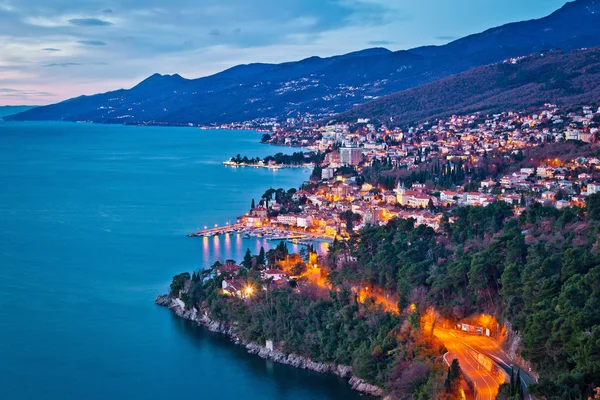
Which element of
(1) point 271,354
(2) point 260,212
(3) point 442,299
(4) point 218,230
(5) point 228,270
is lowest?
(1) point 271,354

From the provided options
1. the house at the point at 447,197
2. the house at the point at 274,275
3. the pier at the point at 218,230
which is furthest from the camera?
the house at the point at 447,197

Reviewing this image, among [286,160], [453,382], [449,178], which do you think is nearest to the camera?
[453,382]

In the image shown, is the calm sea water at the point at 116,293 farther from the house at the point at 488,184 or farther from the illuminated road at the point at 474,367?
the house at the point at 488,184

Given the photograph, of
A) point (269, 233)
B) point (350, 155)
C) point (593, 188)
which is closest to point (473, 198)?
point (593, 188)

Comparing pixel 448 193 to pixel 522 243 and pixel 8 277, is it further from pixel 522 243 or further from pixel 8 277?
pixel 8 277

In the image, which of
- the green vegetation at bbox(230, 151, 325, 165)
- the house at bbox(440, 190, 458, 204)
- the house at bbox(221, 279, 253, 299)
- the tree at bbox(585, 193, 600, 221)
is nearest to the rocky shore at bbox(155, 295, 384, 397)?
the house at bbox(221, 279, 253, 299)

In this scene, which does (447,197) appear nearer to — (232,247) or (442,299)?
(232,247)

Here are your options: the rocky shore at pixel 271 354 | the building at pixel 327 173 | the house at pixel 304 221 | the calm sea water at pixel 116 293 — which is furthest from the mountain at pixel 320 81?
the rocky shore at pixel 271 354
